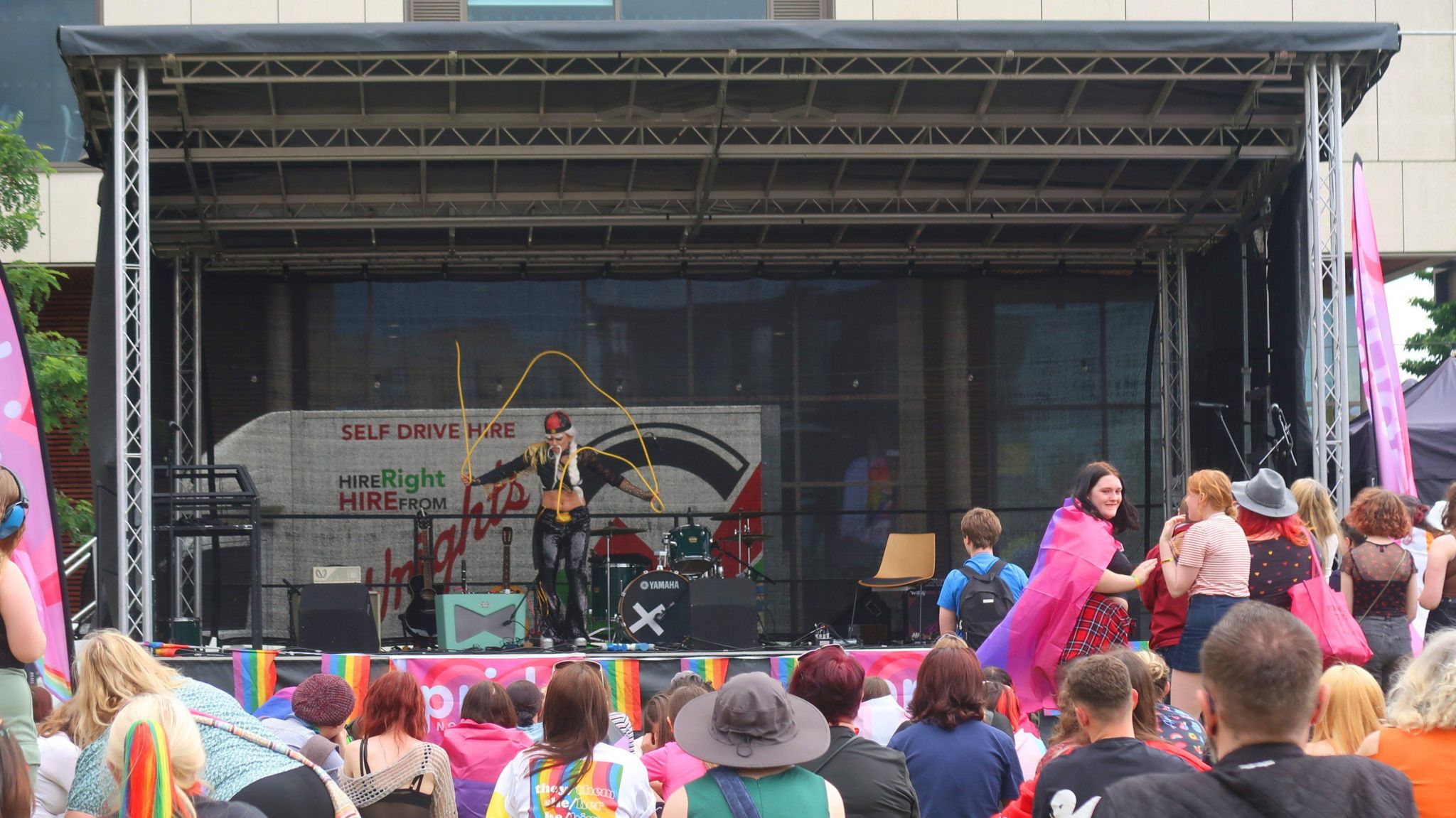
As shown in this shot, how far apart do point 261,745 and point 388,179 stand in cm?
860

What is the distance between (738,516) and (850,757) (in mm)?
8609

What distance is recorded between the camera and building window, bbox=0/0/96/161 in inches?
524

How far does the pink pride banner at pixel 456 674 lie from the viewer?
7.57 meters

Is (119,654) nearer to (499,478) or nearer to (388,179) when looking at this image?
(388,179)

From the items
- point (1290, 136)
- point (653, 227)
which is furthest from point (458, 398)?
point (1290, 136)

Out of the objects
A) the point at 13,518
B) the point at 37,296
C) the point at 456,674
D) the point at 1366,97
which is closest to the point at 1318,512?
the point at 456,674

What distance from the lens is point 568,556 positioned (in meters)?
11.3

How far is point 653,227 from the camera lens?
11.8 meters

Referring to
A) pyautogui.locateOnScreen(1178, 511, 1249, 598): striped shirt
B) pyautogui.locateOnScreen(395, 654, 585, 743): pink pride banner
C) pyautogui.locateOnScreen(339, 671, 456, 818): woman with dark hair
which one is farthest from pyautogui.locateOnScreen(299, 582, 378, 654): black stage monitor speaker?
pyautogui.locateOnScreen(1178, 511, 1249, 598): striped shirt

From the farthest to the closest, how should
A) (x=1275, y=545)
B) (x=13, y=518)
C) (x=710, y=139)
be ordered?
(x=710, y=139) < (x=1275, y=545) < (x=13, y=518)

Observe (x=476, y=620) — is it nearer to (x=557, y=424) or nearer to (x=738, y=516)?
(x=557, y=424)

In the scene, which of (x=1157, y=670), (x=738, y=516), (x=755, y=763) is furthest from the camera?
(x=738, y=516)

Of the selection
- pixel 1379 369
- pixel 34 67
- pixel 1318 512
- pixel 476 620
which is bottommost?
pixel 476 620

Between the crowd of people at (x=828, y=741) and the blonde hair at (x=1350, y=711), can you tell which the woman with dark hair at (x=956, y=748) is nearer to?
the crowd of people at (x=828, y=741)
